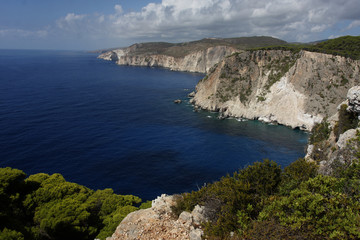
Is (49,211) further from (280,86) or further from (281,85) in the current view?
(281,85)

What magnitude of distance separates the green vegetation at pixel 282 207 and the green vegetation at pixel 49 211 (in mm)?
8644

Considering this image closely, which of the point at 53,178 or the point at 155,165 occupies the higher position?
the point at 53,178

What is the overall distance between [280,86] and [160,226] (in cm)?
8030

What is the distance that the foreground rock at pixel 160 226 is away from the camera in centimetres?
1507

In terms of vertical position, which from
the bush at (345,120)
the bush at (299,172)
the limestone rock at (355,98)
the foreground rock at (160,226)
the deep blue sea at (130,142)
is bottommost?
the deep blue sea at (130,142)


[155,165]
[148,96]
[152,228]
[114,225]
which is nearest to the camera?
[152,228]

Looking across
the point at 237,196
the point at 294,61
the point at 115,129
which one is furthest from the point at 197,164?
the point at 294,61

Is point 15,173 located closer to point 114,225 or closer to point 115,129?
point 114,225

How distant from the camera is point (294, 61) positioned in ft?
285

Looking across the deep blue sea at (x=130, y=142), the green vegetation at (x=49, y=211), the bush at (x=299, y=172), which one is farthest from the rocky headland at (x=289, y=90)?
the green vegetation at (x=49, y=211)

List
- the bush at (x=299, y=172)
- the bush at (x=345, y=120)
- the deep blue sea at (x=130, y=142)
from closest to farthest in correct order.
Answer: the bush at (x=299, y=172)
the bush at (x=345, y=120)
the deep blue sea at (x=130, y=142)

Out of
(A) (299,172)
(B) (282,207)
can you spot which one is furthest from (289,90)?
(B) (282,207)

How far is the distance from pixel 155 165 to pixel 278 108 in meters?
51.3

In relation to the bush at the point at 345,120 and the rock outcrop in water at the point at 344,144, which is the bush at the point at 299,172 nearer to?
the rock outcrop in water at the point at 344,144
